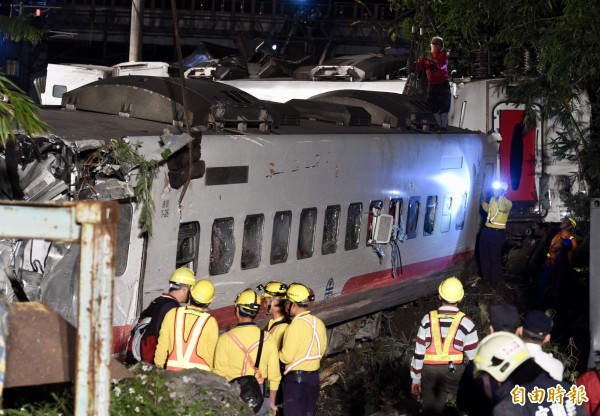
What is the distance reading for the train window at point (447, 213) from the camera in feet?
52.3

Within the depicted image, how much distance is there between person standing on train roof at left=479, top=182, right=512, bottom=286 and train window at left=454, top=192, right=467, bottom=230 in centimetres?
48

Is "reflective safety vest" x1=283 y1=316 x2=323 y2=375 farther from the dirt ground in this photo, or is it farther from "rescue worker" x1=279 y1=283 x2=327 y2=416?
the dirt ground

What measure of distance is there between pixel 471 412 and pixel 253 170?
4.13 meters

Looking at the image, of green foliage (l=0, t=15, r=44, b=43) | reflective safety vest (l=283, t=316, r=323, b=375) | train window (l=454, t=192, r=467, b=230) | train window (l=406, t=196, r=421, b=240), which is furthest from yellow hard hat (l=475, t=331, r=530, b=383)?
train window (l=454, t=192, r=467, b=230)

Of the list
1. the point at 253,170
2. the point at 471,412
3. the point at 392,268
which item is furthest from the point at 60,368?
the point at 392,268

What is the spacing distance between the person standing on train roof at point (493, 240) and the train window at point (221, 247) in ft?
23.4

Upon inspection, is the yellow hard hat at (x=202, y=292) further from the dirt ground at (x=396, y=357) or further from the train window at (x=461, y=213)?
the train window at (x=461, y=213)

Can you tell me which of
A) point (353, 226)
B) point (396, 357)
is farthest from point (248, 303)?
point (396, 357)

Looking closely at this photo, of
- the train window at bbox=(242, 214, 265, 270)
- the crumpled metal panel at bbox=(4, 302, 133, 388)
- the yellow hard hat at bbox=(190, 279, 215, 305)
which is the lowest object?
the train window at bbox=(242, 214, 265, 270)

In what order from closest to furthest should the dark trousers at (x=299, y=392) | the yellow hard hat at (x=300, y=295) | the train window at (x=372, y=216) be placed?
the yellow hard hat at (x=300, y=295) → the dark trousers at (x=299, y=392) → the train window at (x=372, y=216)

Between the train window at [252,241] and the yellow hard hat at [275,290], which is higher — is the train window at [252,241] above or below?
above

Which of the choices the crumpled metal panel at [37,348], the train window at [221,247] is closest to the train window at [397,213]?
the train window at [221,247]

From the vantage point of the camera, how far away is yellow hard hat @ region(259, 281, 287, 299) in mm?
10219

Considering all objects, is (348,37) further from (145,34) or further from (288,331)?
(288,331)
